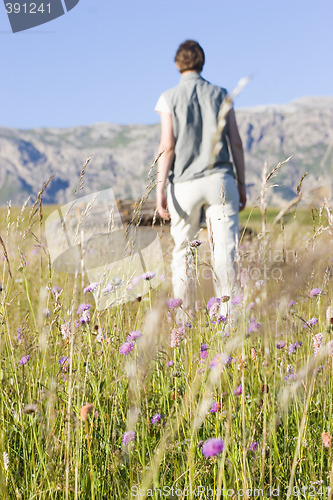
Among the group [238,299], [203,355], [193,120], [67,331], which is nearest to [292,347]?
[238,299]

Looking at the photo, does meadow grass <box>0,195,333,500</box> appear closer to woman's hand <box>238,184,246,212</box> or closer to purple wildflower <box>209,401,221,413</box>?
purple wildflower <box>209,401,221,413</box>

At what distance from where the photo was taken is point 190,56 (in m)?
3.92

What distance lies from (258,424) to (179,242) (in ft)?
8.02

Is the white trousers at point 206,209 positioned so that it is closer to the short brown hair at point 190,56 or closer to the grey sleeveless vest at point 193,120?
the grey sleeveless vest at point 193,120

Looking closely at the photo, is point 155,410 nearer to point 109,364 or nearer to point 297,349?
point 109,364

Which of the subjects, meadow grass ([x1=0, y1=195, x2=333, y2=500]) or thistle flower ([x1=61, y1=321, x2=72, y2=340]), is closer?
meadow grass ([x1=0, y1=195, x2=333, y2=500])

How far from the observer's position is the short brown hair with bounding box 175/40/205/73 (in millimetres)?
3928

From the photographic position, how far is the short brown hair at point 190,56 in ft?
12.9

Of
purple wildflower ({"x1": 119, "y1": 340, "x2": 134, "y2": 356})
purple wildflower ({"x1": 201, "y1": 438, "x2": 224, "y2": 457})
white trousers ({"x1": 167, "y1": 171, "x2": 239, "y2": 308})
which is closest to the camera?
purple wildflower ({"x1": 201, "y1": 438, "x2": 224, "y2": 457})

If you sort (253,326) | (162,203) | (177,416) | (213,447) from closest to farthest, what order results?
(213,447), (177,416), (253,326), (162,203)

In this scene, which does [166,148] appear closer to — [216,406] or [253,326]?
[253,326]

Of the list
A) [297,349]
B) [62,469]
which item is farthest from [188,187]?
[62,469]

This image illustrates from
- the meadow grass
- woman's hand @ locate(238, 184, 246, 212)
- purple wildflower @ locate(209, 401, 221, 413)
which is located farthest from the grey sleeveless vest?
purple wildflower @ locate(209, 401, 221, 413)

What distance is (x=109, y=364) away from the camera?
198cm
